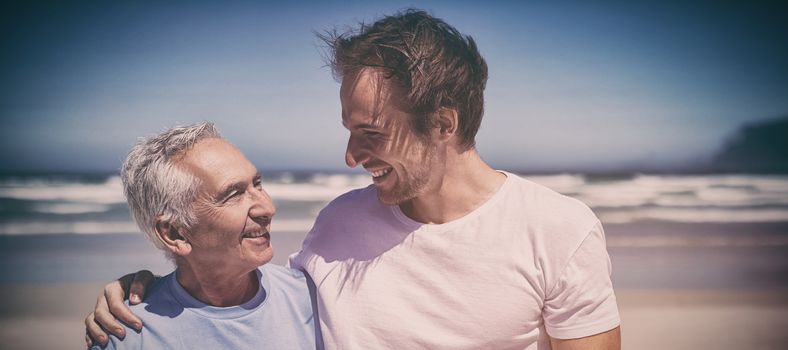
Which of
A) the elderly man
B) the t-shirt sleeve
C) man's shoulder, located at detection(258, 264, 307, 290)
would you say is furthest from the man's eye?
the t-shirt sleeve

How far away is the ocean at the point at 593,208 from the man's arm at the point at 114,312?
3.41 m

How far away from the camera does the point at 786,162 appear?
1003 cm

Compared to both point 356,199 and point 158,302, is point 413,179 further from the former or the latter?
point 158,302

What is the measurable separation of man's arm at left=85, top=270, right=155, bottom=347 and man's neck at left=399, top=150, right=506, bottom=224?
72cm

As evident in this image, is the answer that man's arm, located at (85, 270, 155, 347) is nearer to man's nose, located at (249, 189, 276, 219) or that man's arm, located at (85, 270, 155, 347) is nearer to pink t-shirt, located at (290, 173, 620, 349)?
man's nose, located at (249, 189, 276, 219)

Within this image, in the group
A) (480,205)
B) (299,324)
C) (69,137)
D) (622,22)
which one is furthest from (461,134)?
(69,137)

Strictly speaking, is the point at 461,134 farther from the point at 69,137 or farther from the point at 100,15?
the point at 69,137

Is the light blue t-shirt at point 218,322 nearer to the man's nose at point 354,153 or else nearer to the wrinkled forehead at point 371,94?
the man's nose at point 354,153

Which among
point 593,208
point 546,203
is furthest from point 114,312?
point 593,208

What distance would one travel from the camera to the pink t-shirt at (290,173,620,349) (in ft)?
5.65

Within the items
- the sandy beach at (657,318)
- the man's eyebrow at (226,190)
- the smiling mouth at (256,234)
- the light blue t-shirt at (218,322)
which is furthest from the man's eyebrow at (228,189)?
the sandy beach at (657,318)

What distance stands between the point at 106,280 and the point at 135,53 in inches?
108

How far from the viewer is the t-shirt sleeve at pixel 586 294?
1707mm

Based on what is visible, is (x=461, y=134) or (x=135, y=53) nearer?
(x=461, y=134)
